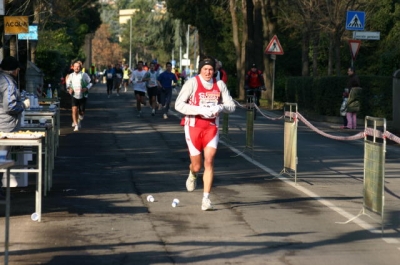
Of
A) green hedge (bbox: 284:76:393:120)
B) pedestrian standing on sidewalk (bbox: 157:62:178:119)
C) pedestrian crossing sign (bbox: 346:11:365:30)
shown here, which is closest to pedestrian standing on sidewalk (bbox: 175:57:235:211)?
green hedge (bbox: 284:76:393:120)

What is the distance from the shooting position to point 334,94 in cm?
3278

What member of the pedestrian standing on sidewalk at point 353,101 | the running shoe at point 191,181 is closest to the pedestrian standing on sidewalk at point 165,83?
the pedestrian standing on sidewalk at point 353,101

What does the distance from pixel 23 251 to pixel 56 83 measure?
3067 centimetres

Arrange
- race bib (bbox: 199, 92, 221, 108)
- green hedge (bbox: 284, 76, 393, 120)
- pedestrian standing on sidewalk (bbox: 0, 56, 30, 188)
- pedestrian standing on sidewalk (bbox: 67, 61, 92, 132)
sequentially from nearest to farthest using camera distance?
1. race bib (bbox: 199, 92, 221, 108)
2. pedestrian standing on sidewalk (bbox: 0, 56, 30, 188)
3. pedestrian standing on sidewalk (bbox: 67, 61, 92, 132)
4. green hedge (bbox: 284, 76, 393, 120)

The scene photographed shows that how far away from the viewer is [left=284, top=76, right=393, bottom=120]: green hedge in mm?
29078

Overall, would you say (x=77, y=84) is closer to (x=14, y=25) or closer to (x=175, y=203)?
(x=14, y=25)

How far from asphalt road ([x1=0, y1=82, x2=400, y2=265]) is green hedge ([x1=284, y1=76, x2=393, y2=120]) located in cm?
868

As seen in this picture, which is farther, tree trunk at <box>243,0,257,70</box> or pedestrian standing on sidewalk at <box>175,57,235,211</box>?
tree trunk at <box>243,0,257,70</box>

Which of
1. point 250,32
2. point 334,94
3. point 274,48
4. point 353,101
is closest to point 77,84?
point 353,101

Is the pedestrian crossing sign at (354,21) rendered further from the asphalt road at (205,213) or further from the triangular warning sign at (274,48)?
the triangular warning sign at (274,48)

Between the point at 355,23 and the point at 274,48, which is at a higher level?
the point at 355,23

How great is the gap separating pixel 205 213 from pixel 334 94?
2179 cm

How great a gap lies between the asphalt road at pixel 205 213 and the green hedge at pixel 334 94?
8684 mm

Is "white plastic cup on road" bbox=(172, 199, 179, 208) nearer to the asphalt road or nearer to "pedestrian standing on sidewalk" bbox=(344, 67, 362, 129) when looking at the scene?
the asphalt road
